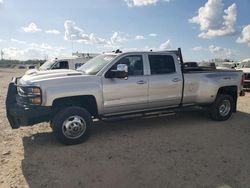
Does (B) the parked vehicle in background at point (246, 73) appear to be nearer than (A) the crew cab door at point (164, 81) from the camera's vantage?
No

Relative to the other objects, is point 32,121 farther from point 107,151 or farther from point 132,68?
point 132,68

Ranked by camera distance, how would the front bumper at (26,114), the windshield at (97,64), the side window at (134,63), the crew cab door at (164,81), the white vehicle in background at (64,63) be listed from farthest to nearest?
1. the white vehicle in background at (64,63)
2. the crew cab door at (164,81)
3. the side window at (134,63)
4. the windshield at (97,64)
5. the front bumper at (26,114)

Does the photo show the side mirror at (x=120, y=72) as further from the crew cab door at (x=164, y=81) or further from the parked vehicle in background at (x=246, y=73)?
the parked vehicle in background at (x=246, y=73)

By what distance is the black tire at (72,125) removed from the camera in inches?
227

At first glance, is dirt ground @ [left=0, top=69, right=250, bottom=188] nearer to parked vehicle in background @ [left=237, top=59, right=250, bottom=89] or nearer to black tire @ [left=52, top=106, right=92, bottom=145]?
black tire @ [left=52, top=106, right=92, bottom=145]

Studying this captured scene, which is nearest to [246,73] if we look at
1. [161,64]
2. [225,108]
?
[225,108]

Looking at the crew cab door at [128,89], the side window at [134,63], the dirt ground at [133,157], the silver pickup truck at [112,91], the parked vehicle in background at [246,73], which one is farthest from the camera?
the parked vehicle in background at [246,73]

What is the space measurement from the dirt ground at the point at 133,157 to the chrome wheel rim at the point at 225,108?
0.63 meters

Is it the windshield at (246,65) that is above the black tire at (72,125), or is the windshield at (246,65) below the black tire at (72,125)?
above

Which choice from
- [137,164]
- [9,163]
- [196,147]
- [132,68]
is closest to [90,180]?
[137,164]

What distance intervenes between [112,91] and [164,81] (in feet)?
4.82

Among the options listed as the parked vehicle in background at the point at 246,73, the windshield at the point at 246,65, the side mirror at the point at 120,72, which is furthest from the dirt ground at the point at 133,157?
A: the windshield at the point at 246,65

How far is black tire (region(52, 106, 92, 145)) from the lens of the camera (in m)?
5.78

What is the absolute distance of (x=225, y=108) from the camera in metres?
8.35
